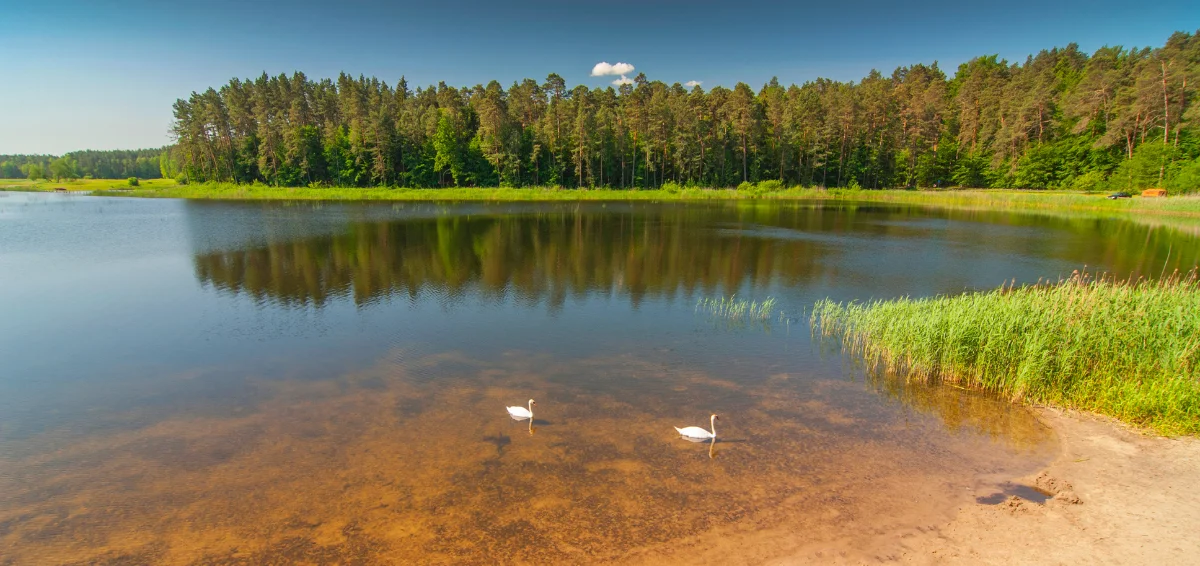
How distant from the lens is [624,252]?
31.9 metres

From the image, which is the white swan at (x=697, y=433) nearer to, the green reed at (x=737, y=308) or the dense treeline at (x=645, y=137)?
the green reed at (x=737, y=308)

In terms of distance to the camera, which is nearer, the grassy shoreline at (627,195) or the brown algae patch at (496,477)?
the brown algae patch at (496,477)

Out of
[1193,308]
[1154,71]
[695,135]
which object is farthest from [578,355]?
[1154,71]

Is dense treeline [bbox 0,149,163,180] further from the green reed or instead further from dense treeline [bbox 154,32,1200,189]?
the green reed

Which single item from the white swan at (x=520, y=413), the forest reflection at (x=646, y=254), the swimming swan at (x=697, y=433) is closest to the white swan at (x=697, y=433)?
the swimming swan at (x=697, y=433)

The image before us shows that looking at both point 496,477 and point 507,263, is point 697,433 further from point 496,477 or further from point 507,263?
point 507,263

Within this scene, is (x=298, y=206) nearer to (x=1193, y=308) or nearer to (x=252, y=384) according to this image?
(x=252, y=384)

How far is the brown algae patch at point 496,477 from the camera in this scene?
295 inches

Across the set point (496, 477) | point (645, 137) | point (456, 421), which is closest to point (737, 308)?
point (456, 421)

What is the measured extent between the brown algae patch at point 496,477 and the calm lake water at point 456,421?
47mm

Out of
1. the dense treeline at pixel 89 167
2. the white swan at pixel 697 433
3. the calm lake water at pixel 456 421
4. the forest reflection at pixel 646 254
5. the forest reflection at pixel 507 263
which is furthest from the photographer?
the dense treeline at pixel 89 167

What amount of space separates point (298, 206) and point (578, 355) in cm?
5786

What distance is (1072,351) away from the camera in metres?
11.4

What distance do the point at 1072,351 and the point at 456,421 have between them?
41.9 ft
